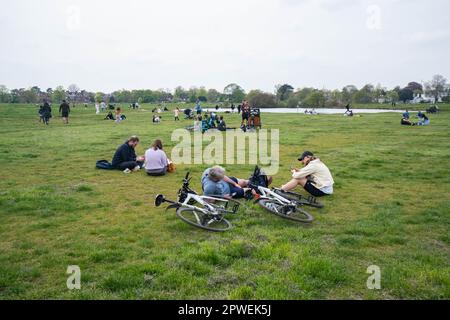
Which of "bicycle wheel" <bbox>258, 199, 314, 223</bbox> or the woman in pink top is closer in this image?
"bicycle wheel" <bbox>258, 199, 314, 223</bbox>

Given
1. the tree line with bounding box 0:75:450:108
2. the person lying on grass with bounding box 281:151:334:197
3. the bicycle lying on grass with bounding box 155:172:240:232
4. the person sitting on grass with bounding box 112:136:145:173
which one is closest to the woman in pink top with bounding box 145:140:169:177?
the person sitting on grass with bounding box 112:136:145:173

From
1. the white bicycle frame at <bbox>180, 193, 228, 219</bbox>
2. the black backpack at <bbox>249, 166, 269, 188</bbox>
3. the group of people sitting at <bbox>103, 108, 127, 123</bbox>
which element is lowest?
the white bicycle frame at <bbox>180, 193, 228, 219</bbox>

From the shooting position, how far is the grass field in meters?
5.20

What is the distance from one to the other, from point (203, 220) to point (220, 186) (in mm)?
1556

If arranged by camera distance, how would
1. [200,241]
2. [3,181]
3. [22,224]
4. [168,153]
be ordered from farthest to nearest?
[168,153] < [3,181] < [22,224] < [200,241]

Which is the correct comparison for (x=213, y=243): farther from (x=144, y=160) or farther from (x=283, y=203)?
(x=144, y=160)

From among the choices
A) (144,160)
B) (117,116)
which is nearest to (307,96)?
(117,116)

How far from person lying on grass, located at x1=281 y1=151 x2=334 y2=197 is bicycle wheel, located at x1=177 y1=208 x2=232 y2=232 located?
2839 mm

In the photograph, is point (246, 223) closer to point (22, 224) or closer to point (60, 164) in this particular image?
point (22, 224)

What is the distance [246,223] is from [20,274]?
451cm

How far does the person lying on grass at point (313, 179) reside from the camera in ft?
32.8

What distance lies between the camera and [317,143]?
21.4 m

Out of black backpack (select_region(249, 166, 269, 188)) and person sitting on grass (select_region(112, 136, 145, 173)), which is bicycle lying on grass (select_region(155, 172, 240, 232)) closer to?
black backpack (select_region(249, 166, 269, 188))
